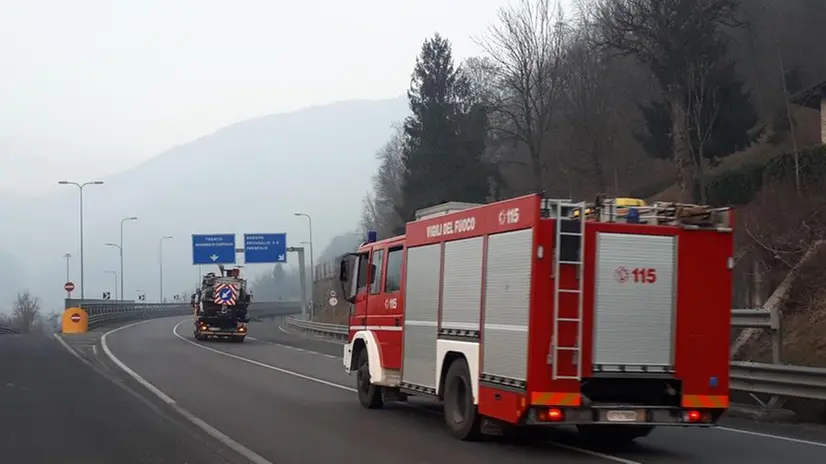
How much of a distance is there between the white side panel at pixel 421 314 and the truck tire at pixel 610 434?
2.06 meters

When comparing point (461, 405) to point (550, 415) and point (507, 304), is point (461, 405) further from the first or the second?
point (550, 415)

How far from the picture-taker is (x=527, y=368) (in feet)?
34.8

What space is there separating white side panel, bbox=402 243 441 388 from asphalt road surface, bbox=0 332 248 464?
2.95m

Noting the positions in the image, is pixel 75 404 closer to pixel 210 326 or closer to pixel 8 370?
pixel 8 370

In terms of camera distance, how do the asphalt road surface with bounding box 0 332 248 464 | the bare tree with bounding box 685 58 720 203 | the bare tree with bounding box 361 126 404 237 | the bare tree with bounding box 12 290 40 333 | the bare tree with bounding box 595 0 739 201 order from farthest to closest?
1. the bare tree with bounding box 12 290 40 333
2. the bare tree with bounding box 361 126 404 237
3. the bare tree with bounding box 595 0 739 201
4. the bare tree with bounding box 685 58 720 203
5. the asphalt road surface with bounding box 0 332 248 464

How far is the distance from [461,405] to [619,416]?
7.56 feet

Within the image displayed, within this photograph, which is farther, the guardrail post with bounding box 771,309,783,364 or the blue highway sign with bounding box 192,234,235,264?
the blue highway sign with bounding box 192,234,235,264

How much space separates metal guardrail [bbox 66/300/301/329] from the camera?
5816 cm

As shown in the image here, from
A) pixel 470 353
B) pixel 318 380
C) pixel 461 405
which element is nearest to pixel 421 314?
pixel 461 405

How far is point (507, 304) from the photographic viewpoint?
1117cm

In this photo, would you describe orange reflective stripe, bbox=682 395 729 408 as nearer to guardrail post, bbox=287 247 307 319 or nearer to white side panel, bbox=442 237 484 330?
white side panel, bbox=442 237 484 330

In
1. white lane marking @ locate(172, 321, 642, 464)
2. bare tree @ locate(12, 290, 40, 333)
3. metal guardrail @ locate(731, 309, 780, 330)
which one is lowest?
bare tree @ locate(12, 290, 40, 333)

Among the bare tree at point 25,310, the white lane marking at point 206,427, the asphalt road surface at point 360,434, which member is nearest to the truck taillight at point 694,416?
the asphalt road surface at point 360,434

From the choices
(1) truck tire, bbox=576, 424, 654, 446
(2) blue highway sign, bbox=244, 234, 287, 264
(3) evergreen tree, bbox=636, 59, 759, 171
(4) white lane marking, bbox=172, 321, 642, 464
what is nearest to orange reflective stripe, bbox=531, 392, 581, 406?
(4) white lane marking, bbox=172, 321, 642, 464
